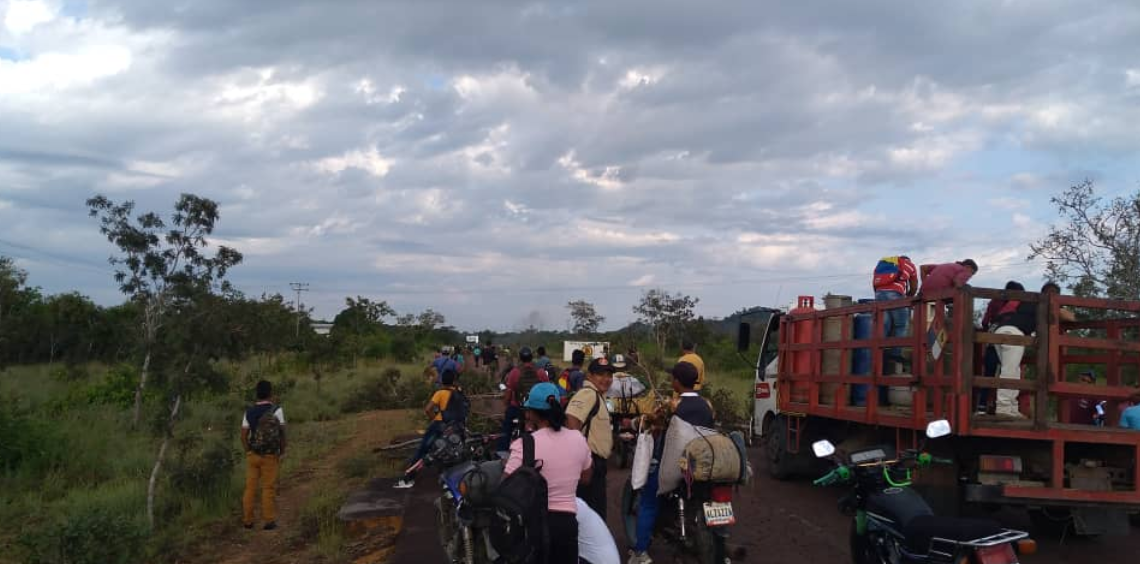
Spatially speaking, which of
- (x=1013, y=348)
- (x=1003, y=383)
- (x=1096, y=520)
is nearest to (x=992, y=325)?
(x=1013, y=348)

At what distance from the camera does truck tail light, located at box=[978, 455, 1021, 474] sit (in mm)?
7566

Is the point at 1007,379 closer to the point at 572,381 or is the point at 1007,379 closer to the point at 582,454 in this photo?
the point at 582,454

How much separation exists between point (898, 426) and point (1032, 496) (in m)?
1.19

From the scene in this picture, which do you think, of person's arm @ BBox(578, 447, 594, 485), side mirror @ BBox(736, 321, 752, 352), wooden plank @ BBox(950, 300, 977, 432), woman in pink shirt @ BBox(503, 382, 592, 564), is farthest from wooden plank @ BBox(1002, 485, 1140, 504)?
side mirror @ BBox(736, 321, 752, 352)

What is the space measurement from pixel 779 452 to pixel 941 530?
666cm

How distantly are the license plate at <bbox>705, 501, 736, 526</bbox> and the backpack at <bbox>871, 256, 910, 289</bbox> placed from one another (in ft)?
15.3

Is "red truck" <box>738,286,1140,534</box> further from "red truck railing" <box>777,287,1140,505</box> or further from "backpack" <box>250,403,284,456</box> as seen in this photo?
"backpack" <box>250,403,284,456</box>

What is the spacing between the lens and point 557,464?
551 centimetres

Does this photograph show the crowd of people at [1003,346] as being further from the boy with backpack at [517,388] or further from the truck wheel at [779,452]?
the boy with backpack at [517,388]

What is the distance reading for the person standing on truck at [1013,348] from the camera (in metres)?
8.25

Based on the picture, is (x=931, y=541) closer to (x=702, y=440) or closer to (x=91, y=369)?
(x=702, y=440)

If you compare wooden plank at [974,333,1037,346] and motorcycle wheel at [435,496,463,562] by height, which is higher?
wooden plank at [974,333,1037,346]

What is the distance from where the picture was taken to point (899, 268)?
32.9ft

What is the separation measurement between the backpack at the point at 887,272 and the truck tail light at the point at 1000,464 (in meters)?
2.80
